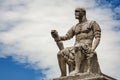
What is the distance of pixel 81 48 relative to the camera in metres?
14.8

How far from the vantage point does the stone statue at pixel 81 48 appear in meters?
14.8

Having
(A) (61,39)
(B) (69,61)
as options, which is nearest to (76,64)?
(B) (69,61)

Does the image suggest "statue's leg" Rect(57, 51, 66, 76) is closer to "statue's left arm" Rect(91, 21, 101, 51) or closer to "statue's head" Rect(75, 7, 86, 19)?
"statue's left arm" Rect(91, 21, 101, 51)

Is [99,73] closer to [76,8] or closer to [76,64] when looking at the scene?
[76,64]

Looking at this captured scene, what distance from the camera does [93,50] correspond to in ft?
49.0

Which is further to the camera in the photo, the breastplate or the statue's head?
the statue's head

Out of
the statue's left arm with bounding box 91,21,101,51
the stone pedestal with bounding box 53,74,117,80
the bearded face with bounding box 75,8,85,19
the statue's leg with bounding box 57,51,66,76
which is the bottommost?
the stone pedestal with bounding box 53,74,117,80

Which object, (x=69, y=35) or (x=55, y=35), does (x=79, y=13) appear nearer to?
(x=69, y=35)

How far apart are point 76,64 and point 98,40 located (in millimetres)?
1342

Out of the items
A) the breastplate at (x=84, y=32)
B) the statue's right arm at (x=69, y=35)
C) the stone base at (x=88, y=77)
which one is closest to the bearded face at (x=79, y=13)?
the breastplate at (x=84, y=32)

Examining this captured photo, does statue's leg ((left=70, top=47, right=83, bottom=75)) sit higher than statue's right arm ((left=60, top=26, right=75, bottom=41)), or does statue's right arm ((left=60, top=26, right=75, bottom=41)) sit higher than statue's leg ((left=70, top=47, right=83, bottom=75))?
statue's right arm ((left=60, top=26, right=75, bottom=41))

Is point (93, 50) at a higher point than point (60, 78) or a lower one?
higher

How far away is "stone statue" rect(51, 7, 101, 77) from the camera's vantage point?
14.8 metres

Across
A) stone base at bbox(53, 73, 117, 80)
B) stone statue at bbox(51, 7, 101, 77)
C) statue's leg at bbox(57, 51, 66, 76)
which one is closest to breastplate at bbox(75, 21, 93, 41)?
stone statue at bbox(51, 7, 101, 77)
